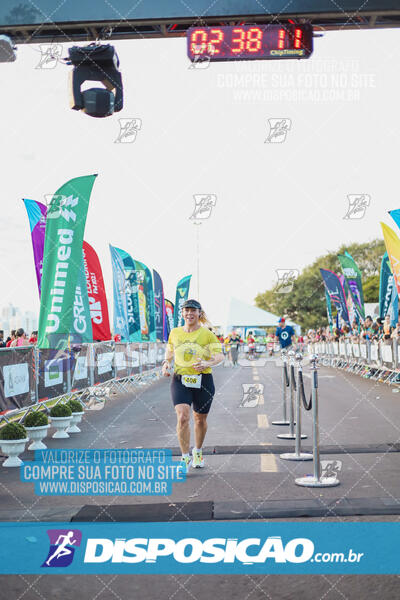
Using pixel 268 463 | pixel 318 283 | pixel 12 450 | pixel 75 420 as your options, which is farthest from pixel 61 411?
pixel 318 283

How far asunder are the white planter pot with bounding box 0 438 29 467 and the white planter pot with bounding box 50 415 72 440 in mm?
2219

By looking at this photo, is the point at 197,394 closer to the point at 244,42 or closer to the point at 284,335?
the point at 244,42

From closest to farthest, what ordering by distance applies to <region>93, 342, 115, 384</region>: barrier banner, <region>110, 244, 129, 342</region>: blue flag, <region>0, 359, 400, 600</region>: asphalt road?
<region>0, 359, 400, 600</region>: asphalt road < <region>93, 342, 115, 384</region>: barrier banner < <region>110, 244, 129, 342</region>: blue flag

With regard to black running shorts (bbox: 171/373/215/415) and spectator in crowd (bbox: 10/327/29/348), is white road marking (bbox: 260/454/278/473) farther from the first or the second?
spectator in crowd (bbox: 10/327/29/348)

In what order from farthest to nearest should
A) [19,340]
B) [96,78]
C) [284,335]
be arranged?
[19,340] < [284,335] < [96,78]

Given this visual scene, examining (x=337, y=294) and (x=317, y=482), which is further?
(x=337, y=294)

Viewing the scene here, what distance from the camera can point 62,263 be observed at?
42.1 feet

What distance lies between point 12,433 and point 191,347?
8.30 ft

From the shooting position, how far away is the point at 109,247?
2430cm

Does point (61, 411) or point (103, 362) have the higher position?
point (103, 362)

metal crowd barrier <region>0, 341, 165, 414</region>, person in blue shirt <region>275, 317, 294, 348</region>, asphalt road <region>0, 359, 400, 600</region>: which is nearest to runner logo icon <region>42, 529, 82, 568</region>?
asphalt road <region>0, 359, 400, 600</region>

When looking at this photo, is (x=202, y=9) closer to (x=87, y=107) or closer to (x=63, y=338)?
(x=87, y=107)

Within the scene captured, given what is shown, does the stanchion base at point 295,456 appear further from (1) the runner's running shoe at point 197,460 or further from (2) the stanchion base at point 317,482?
(2) the stanchion base at point 317,482

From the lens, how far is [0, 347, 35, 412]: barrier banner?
966 cm
